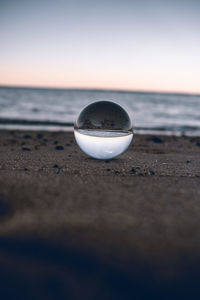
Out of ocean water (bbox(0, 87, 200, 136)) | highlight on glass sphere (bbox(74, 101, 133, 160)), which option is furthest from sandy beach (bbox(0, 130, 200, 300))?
ocean water (bbox(0, 87, 200, 136))

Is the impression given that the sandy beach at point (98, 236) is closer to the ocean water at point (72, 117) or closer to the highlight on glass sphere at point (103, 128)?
the highlight on glass sphere at point (103, 128)

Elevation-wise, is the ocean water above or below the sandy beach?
above

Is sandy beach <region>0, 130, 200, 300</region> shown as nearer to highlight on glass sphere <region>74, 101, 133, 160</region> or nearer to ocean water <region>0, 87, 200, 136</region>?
highlight on glass sphere <region>74, 101, 133, 160</region>

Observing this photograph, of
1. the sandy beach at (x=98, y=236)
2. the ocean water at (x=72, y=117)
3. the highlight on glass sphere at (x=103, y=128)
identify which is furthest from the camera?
the ocean water at (x=72, y=117)

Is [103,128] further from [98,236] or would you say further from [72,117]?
[72,117]

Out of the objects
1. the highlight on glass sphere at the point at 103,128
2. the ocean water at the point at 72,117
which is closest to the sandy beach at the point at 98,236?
the highlight on glass sphere at the point at 103,128

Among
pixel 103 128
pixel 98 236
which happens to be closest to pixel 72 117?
pixel 103 128

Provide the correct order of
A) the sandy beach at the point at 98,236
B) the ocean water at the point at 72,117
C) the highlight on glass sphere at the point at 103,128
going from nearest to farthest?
the sandy beach at the point at 98,236 < the highlight on glass sphere at the point at 103,128 < the ocean water at the point at 72,117
